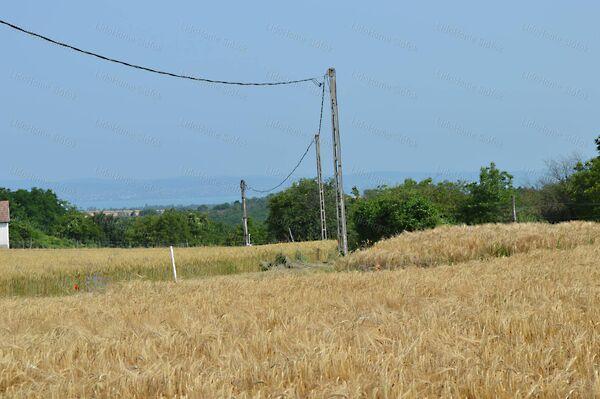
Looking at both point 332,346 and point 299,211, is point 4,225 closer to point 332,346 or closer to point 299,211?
point 299,211

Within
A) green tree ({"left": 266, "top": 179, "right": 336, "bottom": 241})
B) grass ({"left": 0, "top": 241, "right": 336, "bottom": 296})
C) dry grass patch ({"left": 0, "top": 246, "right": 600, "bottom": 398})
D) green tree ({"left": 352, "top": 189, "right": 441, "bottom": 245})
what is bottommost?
dry grass patch ({"left": 0, "top": 246, "right": 600, "bottom": 398})

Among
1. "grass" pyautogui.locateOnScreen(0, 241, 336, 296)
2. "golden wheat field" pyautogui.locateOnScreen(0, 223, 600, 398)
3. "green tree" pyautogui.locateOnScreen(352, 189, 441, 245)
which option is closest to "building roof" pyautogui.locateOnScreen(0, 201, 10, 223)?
"grass" pyautogui.locateOnScreen(0, 241, 336, 296)

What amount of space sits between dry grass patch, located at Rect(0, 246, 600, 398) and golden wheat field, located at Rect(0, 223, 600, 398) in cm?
1

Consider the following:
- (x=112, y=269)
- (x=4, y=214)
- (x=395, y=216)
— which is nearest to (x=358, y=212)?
(x=395, y=216)

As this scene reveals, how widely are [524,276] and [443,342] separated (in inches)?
241

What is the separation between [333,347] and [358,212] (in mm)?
33962

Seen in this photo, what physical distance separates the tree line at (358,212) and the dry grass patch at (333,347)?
84.0ft

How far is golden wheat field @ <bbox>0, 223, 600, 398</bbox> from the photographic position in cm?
425

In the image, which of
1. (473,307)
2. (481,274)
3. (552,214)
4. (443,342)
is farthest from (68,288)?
(552,214)

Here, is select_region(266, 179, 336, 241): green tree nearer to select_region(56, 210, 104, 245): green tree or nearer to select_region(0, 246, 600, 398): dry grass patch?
select_region(56, 210, 104, 245): green tree

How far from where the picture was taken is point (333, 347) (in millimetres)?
5195

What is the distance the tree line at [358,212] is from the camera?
37906 millimetres

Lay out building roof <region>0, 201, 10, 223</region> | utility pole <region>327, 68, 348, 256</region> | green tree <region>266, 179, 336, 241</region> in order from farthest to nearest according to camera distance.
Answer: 1. building roof <region>0, 201, 10, 223</region>
2. green tree <region>266, 179, 336, 241</region>
3. utility pole <region>327, 68, 348, 256</region>

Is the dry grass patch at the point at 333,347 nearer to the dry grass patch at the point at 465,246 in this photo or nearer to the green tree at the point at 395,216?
the dry grass patch at the point at 465,246
